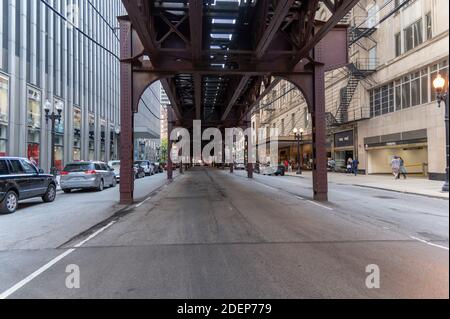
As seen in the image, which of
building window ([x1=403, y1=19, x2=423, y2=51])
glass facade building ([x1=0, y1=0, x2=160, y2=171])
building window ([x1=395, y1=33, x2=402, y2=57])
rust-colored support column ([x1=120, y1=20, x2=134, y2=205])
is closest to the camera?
rust-colored support column ([x1=120, y1=20, x2=134, y2=205])

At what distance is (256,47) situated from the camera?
1398 cm

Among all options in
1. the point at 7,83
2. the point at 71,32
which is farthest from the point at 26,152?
the point at 71,32

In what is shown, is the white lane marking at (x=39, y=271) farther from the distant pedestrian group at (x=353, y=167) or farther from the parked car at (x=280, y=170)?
the parked car at (x=280, y=170)

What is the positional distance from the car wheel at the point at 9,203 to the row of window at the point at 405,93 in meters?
22.2

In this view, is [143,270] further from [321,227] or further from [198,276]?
[321,227]

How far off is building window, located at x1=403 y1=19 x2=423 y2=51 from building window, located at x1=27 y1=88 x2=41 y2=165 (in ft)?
91.5

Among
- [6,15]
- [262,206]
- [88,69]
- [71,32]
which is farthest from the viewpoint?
[88,69]

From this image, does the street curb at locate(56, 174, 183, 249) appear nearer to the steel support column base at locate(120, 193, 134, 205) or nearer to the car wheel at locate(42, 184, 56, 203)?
the steel support column base at locate(120, 193, 134, 205)

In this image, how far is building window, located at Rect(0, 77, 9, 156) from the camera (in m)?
24.8

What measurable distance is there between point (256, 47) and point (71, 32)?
93.2 ft

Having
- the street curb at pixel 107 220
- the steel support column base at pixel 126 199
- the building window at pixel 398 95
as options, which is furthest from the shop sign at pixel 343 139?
the steel support column base at pixel 126 199

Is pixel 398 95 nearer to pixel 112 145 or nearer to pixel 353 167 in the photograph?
pixel 353 167

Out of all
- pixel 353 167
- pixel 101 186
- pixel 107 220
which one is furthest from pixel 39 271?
pixel 353 167

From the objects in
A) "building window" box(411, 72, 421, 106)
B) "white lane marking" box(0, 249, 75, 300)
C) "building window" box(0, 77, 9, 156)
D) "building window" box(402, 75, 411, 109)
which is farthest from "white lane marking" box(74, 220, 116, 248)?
"building window" box(402, 75, 411, 109)
